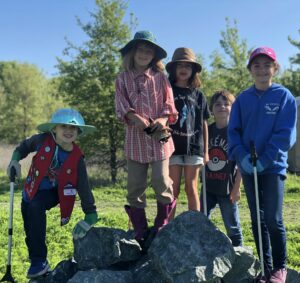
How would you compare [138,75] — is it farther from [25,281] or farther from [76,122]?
[25,281]

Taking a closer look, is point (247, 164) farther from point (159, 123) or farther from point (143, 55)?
point (143, 55)

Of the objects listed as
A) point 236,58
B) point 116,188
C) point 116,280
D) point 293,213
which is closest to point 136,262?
point 116,280

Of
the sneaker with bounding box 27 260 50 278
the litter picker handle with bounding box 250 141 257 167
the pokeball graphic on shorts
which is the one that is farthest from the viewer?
the pokeball graphic on shorts

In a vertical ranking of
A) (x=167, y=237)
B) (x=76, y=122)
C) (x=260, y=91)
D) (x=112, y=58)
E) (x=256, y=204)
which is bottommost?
(x=167, y=237)

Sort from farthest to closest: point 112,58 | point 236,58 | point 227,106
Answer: point 236,58
point 112,58
point 227,106

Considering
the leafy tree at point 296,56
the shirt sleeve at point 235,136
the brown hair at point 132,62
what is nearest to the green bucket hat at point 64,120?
the brown hair at point 132,62

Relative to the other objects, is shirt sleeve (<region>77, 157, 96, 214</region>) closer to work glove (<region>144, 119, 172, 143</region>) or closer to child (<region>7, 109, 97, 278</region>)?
child (<region>7, 109, 97, 278</region>)

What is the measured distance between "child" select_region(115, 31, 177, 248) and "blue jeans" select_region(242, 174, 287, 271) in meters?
0.82

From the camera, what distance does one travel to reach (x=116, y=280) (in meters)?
3.60

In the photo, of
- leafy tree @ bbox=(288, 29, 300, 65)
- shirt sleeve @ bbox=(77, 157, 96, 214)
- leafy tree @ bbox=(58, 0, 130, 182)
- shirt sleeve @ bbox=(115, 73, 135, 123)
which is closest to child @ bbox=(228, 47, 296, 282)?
shirt sleeve @ bbox=(115, 73, 135, 123)

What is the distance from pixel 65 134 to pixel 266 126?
1914 mm

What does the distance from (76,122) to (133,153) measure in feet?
2.10

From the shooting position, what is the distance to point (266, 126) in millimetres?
3816

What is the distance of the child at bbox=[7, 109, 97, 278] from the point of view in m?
4.05
